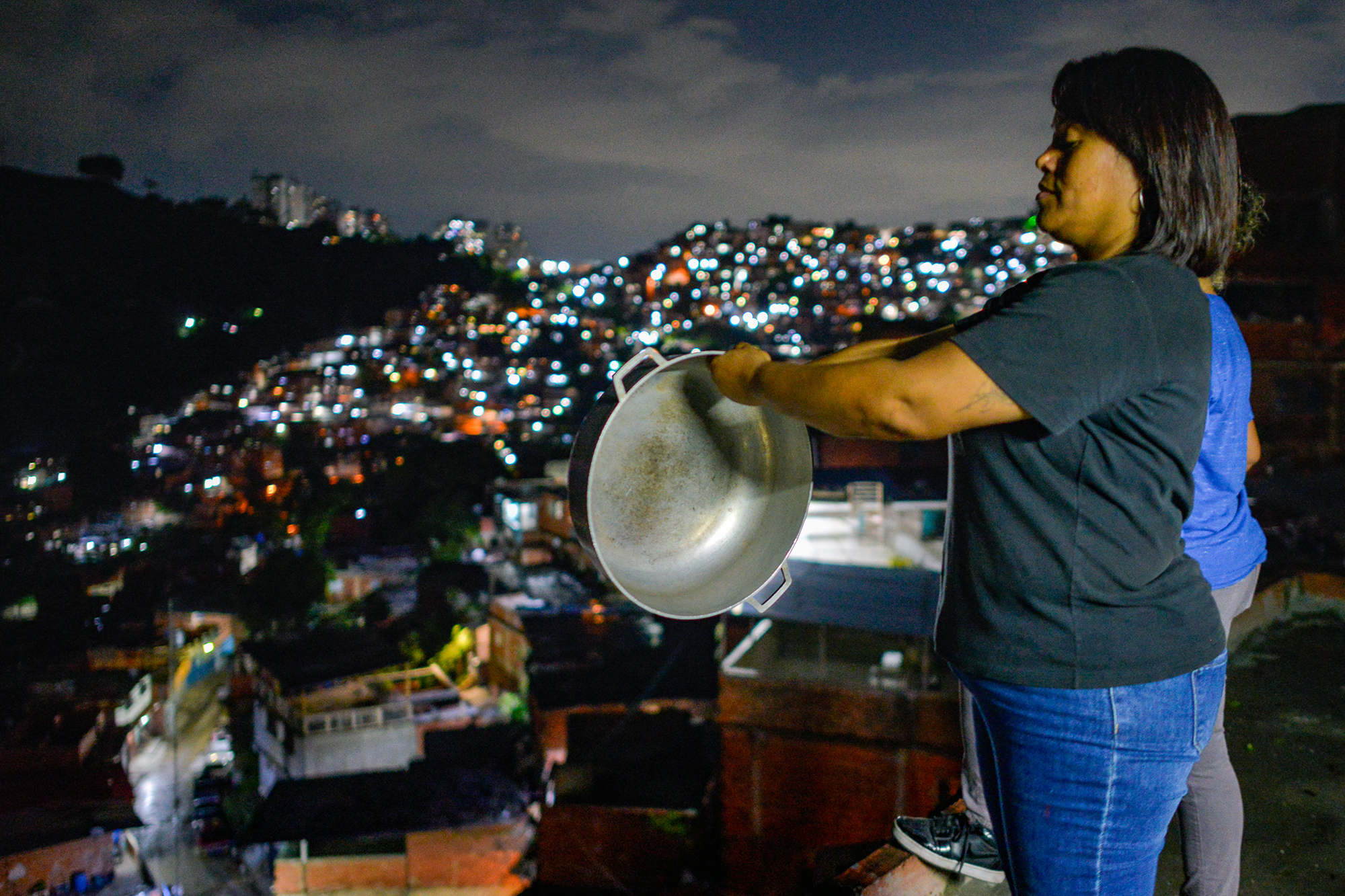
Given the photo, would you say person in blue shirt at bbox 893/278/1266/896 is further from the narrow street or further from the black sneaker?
the narrow street

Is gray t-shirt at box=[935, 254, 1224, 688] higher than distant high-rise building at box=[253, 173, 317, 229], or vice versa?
distant high-rise building at box=[253, 173, 317, 229]

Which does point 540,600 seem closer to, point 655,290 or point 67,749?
point 67,749

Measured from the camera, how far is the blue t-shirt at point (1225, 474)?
146 cm

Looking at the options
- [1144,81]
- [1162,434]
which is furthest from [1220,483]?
[1144,81]

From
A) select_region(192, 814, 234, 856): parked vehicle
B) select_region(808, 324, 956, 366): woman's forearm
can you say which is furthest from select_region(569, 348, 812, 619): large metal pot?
select_region(192, 814, 234, 856): parked vehicle

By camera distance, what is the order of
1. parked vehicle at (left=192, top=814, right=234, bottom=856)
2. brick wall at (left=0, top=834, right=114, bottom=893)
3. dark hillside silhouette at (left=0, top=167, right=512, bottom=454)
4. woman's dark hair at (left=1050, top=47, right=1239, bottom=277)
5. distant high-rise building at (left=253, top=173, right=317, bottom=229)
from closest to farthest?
woman's dark hair at (left=1050, top=47, right=1239, bottom=277) < brick wall at (left=0, top=834, right=114, bottom=893) < parked vehicle at (left=192, top=814, right=234, bottom=856) < dark hillside silhouette at (left=0, top=167, right=512, bottom=454) < distant high-rise building at (left=253, top=173, right=317, bottom=229)

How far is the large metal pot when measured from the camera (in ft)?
4.25

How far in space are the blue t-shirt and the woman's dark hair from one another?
20.3 inches

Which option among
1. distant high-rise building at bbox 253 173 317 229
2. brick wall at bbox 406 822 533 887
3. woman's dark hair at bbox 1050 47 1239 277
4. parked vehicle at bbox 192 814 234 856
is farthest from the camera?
distant high-rise building at bbox 253 173 317 229

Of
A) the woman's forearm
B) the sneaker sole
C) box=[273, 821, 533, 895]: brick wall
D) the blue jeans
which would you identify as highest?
the woman's forearm

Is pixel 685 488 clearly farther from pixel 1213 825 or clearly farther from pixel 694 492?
pixel 1213 825

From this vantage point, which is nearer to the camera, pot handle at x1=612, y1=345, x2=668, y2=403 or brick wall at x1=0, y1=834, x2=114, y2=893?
pot handle at x1=612, y1=345, x2=668, y2=403

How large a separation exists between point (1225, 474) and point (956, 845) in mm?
1093

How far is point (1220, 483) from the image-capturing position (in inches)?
60.6
